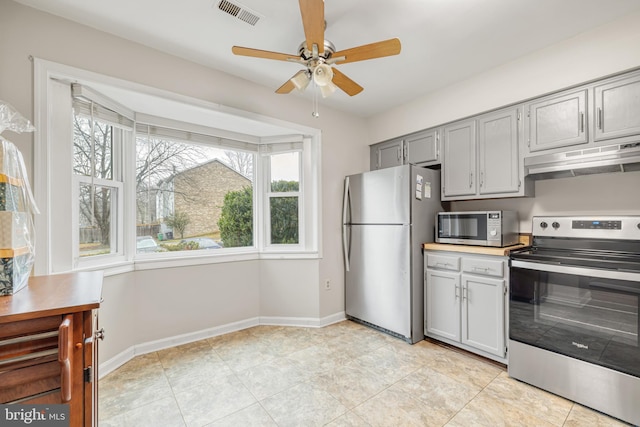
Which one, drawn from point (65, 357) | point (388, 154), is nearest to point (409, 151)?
point (388, 154)

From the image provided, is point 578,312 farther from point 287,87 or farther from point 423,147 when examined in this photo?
point 287,87

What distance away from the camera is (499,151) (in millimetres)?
2590

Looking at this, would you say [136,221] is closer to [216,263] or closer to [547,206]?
[216,263]

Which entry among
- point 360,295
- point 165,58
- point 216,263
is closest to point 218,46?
point 165,58

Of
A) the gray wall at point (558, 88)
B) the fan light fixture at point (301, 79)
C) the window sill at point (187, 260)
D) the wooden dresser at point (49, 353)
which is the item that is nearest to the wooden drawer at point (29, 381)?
the wooden dresser at point (49, 353)

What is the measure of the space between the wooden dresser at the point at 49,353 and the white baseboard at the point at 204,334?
158cm

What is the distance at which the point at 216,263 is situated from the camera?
3.02m

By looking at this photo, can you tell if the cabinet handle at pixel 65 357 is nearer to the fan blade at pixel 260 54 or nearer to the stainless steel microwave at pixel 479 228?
the fan blade at pixel 260 54

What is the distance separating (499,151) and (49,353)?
3.17 m

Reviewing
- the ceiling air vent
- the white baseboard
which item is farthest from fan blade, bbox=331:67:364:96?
the white baseboard

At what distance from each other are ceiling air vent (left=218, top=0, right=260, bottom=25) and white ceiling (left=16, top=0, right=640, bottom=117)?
0.09 ft

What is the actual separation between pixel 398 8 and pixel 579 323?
2.43 m

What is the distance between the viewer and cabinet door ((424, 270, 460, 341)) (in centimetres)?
264

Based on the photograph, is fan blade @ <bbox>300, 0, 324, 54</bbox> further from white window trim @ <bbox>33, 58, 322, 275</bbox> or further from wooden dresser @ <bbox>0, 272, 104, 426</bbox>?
wooden dresser @ <bbox>0, 272, 104, 426</bbox>
